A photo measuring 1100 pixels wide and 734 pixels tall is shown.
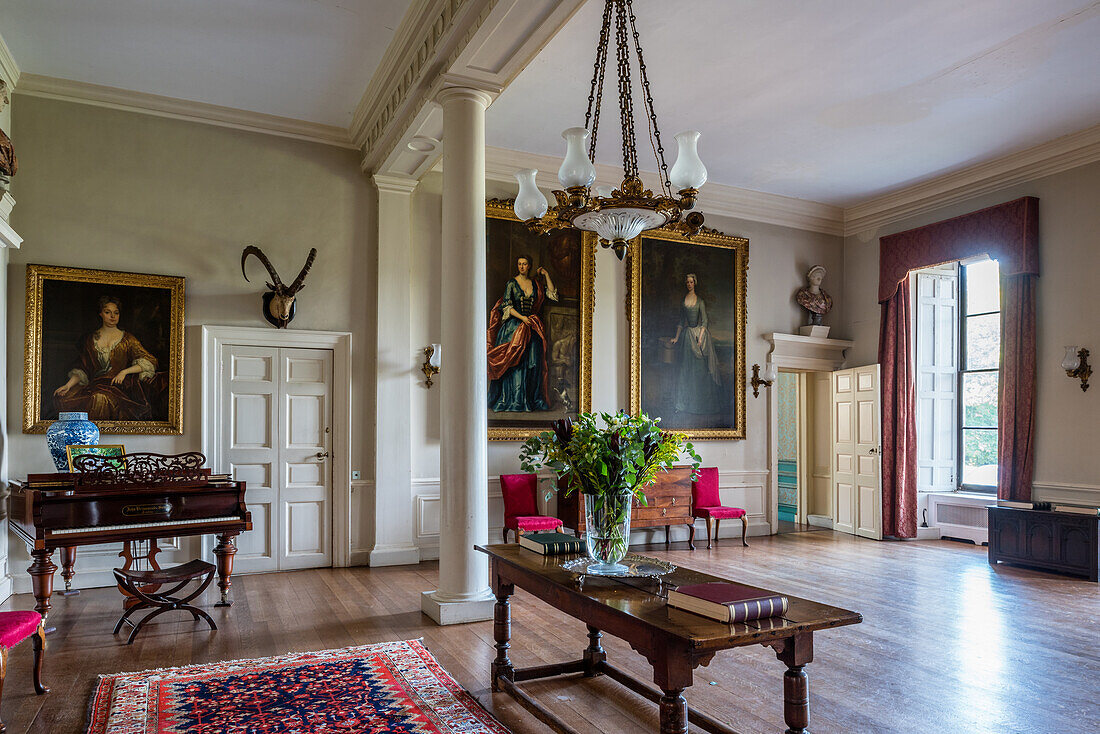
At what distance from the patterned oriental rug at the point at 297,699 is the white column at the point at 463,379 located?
863mm

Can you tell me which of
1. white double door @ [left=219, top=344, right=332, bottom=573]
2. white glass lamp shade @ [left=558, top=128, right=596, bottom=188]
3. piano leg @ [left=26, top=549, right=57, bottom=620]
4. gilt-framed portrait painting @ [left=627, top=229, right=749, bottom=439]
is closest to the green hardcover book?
white glass lamp shade @ [left=558, top=128, right=596, bottom=188]

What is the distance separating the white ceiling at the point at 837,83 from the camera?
5.60 meters

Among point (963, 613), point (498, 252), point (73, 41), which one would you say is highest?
point (73, 41)

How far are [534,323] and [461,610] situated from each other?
A: 3.85 metres

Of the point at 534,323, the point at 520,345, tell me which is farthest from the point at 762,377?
the point at 520,345

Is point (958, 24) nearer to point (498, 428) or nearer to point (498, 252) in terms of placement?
point (498, 252)

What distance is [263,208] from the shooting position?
7273mm

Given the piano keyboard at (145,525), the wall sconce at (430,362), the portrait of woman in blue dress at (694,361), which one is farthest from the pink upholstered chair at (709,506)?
the piano keyboard at (145,525)

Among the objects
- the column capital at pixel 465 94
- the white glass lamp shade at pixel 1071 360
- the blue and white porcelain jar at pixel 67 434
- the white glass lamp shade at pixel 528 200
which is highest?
the column capital at pixel 465 94

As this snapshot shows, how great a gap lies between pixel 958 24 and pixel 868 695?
4.86 meters

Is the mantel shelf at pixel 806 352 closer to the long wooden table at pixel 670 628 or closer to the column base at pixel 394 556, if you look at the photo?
the column base at pixel 394 556

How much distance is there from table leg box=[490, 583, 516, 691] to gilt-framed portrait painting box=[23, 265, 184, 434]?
419 cm

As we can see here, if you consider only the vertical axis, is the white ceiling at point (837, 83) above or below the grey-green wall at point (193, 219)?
above

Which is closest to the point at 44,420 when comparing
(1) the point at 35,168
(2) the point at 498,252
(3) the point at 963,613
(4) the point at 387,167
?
(1) the point at 35,168
